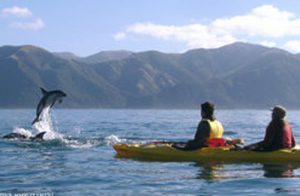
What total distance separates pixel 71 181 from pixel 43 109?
487 inches

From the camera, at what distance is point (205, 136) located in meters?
20.0

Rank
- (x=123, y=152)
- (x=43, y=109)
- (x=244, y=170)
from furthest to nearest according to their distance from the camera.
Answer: (x=43, y=109) < (x=123, y=152) < (x=244, y=170)

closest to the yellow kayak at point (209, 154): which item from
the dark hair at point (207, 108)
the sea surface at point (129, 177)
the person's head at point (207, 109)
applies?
the sea surface at point (129, 177)

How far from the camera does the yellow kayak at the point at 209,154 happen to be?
763 inches

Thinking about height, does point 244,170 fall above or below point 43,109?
below

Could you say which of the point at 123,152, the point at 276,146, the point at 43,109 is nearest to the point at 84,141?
the point at 43,109

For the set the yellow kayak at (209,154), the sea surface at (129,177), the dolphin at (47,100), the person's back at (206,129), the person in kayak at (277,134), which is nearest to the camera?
the sea surface at (129,177)

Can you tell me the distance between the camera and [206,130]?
19781 mm

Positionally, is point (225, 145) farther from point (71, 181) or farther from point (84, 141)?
point (84, 141)

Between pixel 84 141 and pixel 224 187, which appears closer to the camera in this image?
pixel 224 187

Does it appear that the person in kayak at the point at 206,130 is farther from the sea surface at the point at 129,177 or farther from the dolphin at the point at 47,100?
the dolphin at the point at 47,100

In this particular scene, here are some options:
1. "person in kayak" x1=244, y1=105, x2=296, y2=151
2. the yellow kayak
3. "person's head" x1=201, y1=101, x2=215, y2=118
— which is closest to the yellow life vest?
"person's head" x1=201, y1=101, x2=215, y2=118

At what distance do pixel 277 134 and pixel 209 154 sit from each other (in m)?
2.40

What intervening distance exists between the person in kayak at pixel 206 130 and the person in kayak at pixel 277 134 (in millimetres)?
1192
